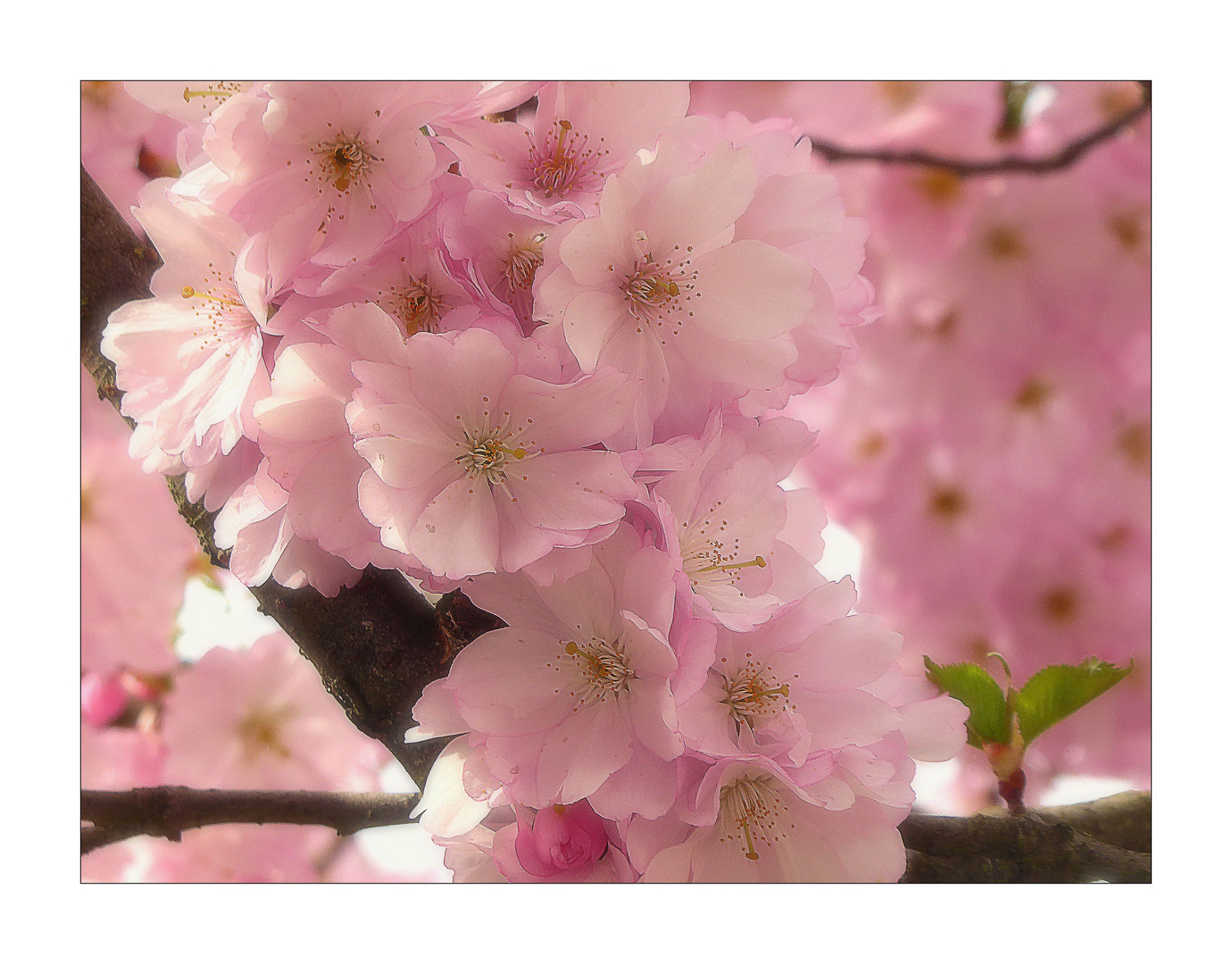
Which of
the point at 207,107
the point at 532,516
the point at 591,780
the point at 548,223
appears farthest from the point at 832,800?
the point at 207,107

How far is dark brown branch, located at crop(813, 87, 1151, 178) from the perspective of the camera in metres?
0.88

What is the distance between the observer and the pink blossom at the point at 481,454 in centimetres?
54

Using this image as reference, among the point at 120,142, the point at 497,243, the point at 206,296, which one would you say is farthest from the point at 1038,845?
the point at 120,142

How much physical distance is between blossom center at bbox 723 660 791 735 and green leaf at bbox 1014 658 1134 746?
12.9 inches

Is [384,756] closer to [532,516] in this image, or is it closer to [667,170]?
[532,516]

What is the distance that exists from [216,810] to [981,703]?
0.65 meters

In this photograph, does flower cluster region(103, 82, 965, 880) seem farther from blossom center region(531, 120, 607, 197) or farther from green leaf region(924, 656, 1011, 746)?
green leaf region(924, 656, 1011, 746)

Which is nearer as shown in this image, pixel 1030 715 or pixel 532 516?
pixel 532 516

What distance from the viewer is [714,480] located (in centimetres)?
62

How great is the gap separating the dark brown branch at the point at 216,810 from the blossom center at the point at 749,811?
1.05ft

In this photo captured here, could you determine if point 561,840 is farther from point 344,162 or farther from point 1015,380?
point 1015,380

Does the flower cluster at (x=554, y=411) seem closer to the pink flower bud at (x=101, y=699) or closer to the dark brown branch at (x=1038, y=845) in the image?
the dark brown branch at (x=1038, y=845)

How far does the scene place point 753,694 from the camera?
0.61m
